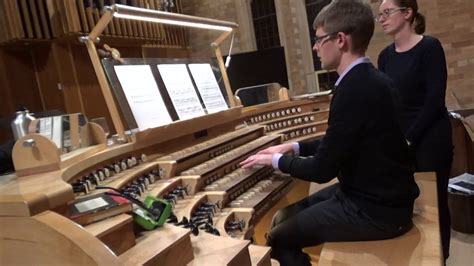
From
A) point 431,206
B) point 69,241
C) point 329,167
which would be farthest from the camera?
point 431,206

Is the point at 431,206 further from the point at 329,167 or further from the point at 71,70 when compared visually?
the point at 71,70

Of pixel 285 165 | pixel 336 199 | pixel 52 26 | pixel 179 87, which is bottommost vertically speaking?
pixel 336 199

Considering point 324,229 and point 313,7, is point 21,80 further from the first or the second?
point 324,229

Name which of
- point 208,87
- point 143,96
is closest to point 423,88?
point 208,87

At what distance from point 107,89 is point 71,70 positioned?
334 cm

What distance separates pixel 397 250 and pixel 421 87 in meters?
1.04

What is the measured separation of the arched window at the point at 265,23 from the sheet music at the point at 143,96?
13.6 feet

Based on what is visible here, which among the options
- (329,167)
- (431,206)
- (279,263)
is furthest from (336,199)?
(431,206)

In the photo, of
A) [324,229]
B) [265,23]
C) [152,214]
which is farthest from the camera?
[265,23]

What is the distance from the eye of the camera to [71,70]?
497 centimetres

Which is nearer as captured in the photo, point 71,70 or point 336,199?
point 336,199

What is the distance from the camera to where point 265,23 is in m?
6.27

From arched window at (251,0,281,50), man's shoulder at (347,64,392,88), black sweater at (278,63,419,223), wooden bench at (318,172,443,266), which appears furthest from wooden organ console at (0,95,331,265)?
arched window at (251,0,281,50)

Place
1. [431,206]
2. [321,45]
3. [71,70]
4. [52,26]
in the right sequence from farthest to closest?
1. [71,70]
2. [52,26]
3. [431,206]
4. [321,45]
